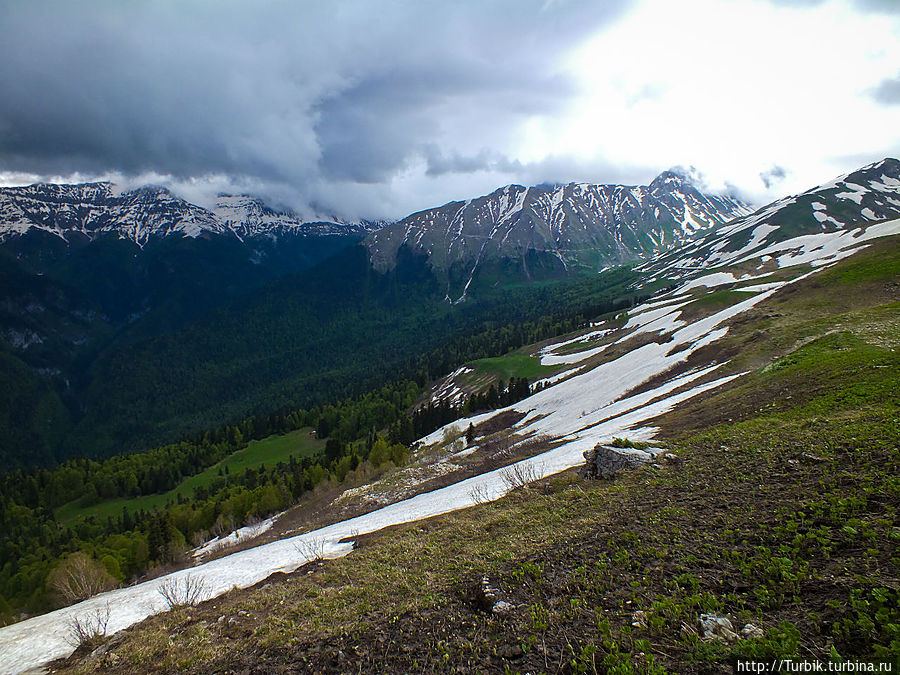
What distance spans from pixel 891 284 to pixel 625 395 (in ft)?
111

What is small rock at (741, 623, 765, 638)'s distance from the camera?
23.3 feet

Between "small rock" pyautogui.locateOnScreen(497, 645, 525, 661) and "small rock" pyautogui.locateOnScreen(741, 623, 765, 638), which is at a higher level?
"small rock" pyautogui.locateOnScreen(741, 623, 765, 638)

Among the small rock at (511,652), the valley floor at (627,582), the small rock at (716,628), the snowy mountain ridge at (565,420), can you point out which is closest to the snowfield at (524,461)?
the snowy mountain ridge at (565,420)

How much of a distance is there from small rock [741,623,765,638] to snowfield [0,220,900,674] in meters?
17.5

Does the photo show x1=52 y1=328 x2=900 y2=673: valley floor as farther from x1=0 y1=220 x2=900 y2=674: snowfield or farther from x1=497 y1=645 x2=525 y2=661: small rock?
x1=0 y1=220 x2=900 y2=674: snowfield

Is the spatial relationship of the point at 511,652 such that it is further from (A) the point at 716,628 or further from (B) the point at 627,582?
(A) the point at 716,628

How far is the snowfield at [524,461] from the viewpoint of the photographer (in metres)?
17.2

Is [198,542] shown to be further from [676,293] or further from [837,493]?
[676,293]

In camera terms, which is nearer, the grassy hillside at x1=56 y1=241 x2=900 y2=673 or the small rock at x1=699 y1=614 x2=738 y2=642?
the small rock at x1=699 y1=614 x2=738 y2=642

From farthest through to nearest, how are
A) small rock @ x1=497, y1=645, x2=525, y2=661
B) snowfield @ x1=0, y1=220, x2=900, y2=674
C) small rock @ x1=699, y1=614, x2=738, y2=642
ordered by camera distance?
snowfield @ x1=0, y1=220, x2=900, y2=674
small rock @ x1=497, y1=645, x2=525, y2=661
small rock @ x1=699, y1=614, x2=738, y2=642

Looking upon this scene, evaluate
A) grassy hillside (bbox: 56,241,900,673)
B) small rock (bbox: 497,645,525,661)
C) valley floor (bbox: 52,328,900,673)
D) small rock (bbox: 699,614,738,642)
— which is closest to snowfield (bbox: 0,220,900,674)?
valley floor (bbox: 52,328,900,673)

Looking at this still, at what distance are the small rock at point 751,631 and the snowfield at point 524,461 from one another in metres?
17.5

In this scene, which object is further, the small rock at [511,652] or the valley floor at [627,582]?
the small rock at [511,652]

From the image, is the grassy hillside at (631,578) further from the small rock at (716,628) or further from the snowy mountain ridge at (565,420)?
the snowy mountain ridge at (565,420)
